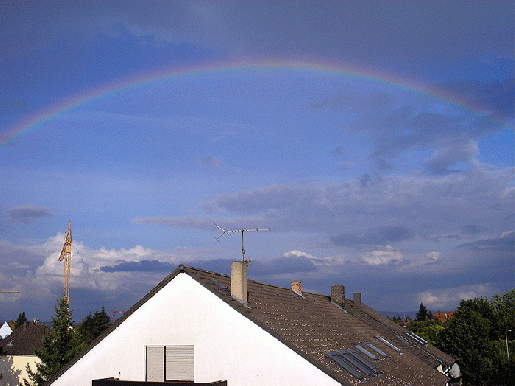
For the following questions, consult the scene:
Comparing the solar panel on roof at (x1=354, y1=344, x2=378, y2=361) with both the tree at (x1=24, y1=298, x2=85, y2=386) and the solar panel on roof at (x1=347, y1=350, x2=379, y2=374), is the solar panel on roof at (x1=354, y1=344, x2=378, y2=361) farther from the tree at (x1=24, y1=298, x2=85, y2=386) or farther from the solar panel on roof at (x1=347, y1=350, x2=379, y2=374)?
the tree at (x1=24, y1=298, x2=85, y2=386)

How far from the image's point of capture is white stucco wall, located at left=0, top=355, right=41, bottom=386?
214 ft

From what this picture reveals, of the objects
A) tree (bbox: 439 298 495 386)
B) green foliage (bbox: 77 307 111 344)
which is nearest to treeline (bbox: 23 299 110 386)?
green foliage (bbox: 77 307 111 344)

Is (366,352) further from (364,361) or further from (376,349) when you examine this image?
(364,361)

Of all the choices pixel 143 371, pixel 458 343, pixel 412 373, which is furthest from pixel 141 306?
pixel 458 343

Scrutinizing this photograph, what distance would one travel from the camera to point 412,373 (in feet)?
73.9

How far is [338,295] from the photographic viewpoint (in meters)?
35.1

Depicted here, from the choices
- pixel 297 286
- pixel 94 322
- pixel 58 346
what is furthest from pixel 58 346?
pixel 297 286

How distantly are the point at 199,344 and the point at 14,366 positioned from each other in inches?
2337

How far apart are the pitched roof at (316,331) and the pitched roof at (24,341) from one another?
50495 millimetres

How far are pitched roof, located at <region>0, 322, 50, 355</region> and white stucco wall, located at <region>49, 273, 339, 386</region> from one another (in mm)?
51731

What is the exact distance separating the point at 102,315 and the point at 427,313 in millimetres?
119183

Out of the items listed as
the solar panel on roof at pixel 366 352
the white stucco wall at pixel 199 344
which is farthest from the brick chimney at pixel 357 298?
the white stucco wall at pixel 199 344

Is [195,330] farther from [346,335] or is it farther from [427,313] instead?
[427,313]

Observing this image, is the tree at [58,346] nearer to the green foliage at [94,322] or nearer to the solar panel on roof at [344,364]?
the green foliage at [94,322]
